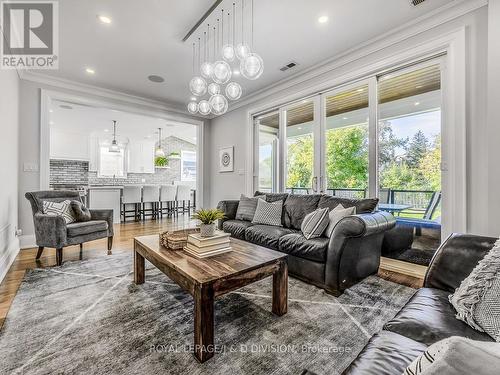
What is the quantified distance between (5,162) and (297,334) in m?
3.82

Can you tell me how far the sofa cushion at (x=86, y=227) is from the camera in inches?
120

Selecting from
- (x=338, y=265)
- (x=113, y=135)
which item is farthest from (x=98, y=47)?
(x=113, y=135)

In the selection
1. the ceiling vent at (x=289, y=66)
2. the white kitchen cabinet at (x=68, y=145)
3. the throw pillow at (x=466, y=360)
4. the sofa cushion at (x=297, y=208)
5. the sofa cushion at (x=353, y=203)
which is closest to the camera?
the throw pillow at (x=466, y=360)

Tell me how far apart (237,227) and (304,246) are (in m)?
1.20

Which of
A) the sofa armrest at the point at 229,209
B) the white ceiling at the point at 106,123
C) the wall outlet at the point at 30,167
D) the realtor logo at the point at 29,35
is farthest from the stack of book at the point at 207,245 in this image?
the white ceiling at the point at 106,123

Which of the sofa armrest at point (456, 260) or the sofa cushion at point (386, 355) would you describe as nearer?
the sofa cushion at point (386, 355)

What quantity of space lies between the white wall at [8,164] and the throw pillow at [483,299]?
3.92 meters

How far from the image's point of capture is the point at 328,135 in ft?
12.2

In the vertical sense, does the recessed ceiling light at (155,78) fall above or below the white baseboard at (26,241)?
above

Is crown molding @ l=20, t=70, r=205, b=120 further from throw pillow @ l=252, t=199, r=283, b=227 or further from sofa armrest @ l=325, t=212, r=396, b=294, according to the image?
sofa armrest @ l=325, t=212, r=396, b=294

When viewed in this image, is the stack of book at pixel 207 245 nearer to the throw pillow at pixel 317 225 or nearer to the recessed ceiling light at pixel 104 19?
the throw pillow at pixel 317 225

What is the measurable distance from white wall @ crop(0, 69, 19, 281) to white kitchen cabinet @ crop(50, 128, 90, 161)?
153 inches

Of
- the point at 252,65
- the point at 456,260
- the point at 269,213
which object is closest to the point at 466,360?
the point at 456,260

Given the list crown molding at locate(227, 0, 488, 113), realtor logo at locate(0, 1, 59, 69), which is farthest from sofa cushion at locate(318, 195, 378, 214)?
realtor logo at locate(0, 1, 59, 69)
